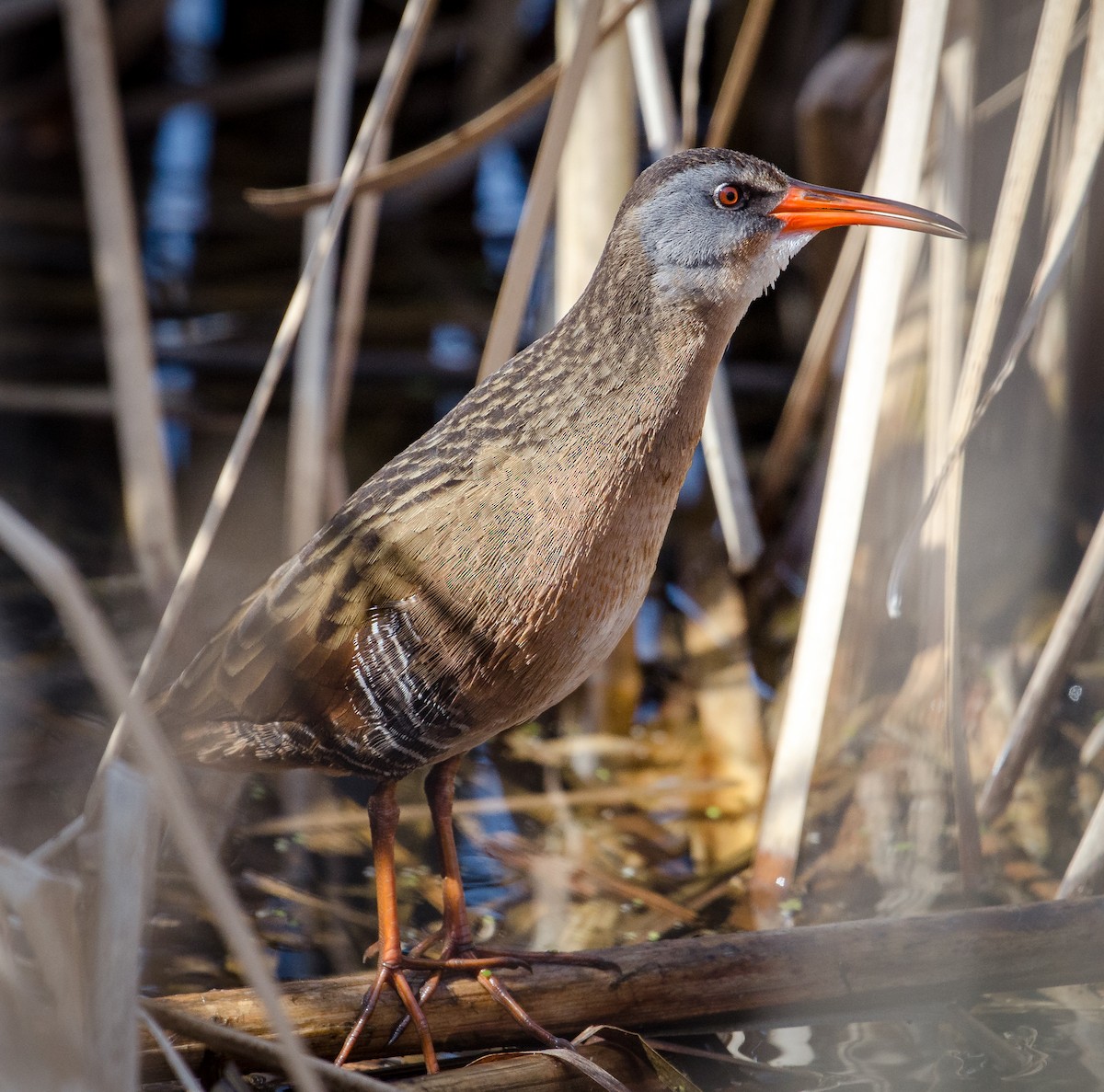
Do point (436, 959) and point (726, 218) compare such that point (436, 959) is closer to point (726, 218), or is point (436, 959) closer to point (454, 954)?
point (454, 954)

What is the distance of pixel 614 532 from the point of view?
2.02 m

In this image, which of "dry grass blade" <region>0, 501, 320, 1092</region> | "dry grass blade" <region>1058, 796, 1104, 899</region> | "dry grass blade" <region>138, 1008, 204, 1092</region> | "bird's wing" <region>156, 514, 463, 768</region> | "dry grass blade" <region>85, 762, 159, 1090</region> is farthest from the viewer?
"dry grass blade" <region>1058, 796, 1104, 899</region>

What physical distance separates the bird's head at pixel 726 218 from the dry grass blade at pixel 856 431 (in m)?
0.42

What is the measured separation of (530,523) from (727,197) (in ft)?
1.89

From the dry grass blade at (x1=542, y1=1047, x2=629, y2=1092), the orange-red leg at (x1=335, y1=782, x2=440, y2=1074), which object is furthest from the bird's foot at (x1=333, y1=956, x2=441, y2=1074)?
the dry grass blade at (x1=542, y1=1047, x2=629, y2=1092)

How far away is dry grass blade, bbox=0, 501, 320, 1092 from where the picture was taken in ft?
3.86

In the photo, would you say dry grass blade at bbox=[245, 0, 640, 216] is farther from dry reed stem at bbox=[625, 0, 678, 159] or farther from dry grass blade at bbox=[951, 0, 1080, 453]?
dry grass blade at bbox=[951, 0, 1080, 453]

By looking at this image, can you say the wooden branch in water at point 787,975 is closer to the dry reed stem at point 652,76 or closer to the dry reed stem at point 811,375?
the dry reed stem at point 811,375

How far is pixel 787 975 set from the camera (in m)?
2.12

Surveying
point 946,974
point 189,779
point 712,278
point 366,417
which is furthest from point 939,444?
Result: point 366,417

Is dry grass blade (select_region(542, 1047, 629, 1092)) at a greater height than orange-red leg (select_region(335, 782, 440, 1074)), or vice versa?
orange-red leg (select_region(335, 782, 440, 1074))

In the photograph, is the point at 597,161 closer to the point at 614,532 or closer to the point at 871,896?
the point at 614,532

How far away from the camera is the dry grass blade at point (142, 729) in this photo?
3.86 feet

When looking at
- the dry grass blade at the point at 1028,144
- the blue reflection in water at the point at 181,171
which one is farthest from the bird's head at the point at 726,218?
the blue reflection in water at the point at 181,171
